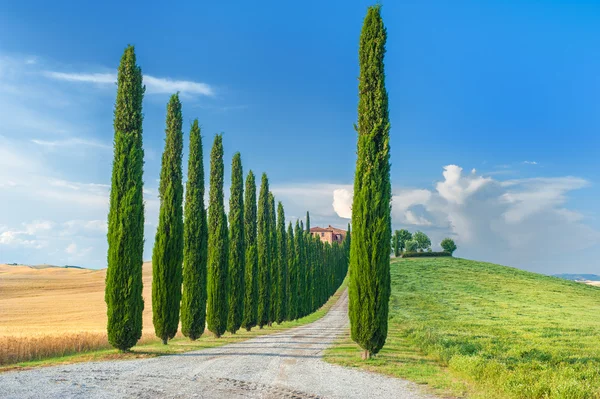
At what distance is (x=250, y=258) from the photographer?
37844 mm

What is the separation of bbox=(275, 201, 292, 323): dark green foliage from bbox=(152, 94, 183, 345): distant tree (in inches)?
781

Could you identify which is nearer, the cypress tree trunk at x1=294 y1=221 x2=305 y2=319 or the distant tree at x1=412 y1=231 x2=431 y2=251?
the cypress tree trunk at x1=294 y1=221 x2=305 y2=319

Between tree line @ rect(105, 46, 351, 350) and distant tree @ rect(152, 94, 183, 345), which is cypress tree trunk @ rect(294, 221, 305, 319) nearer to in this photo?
tree line @ rect(105, 46, 351, 350)

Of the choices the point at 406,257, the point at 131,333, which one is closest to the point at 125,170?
the point at 131,333

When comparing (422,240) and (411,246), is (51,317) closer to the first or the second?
(411,246)

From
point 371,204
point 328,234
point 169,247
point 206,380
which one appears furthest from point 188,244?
point 328,234

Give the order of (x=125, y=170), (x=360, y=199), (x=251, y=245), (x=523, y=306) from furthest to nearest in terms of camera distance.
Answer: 1. (x=523, y=306)
2. (x=251, y=245)
3. (x=125, y=170)
4. (x=360, y=199)

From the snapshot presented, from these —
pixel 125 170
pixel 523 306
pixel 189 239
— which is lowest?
pixel 523 306

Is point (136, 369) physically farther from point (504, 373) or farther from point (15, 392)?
point (504, 373)

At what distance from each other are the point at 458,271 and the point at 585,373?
74.6 meters

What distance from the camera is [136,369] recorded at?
14.4 metres

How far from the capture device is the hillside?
106 ft

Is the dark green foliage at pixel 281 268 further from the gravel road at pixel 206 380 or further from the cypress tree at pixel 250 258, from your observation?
the gravel road at pixel 206 380

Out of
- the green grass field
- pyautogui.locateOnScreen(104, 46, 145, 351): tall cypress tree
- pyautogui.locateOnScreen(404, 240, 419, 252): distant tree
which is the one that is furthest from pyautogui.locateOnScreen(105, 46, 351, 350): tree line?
pyautogui.locateOnScreen(404, 240, 419, 252): distant tree
